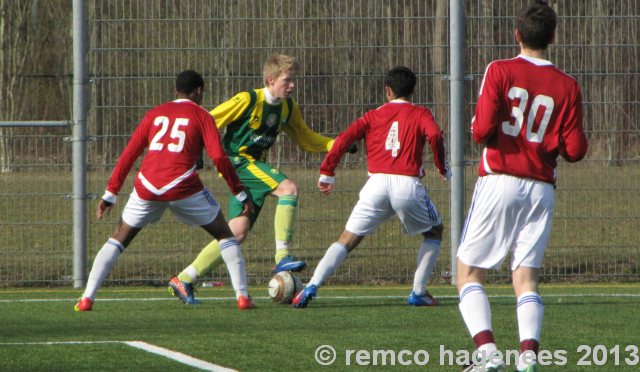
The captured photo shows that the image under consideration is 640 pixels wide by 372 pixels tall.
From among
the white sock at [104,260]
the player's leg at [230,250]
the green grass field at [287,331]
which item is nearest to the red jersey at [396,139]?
the player's leg at [230,250]

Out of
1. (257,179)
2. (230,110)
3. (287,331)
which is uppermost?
(230,110)

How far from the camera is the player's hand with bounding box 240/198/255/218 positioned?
31.9ft

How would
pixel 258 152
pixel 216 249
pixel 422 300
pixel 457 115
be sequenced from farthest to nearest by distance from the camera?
pixel 457 115, pixel 258 152, pixel 216 249, pixel 422 300

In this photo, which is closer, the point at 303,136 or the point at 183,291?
the point at 183,291

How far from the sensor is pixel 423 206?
33.0ft

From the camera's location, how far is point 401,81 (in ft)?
33.1

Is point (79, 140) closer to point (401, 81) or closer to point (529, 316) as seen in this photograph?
point (401, 81)

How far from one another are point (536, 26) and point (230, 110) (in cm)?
463

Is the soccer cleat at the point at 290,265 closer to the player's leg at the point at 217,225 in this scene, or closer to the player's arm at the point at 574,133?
the player's leg at the point at 217,225

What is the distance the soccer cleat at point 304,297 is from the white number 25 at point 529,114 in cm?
374

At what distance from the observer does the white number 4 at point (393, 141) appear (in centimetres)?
996

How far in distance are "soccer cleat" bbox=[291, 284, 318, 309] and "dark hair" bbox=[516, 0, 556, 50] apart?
3.89 m

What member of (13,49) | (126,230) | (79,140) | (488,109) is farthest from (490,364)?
(13,49)

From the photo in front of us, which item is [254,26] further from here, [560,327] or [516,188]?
[516,188]
